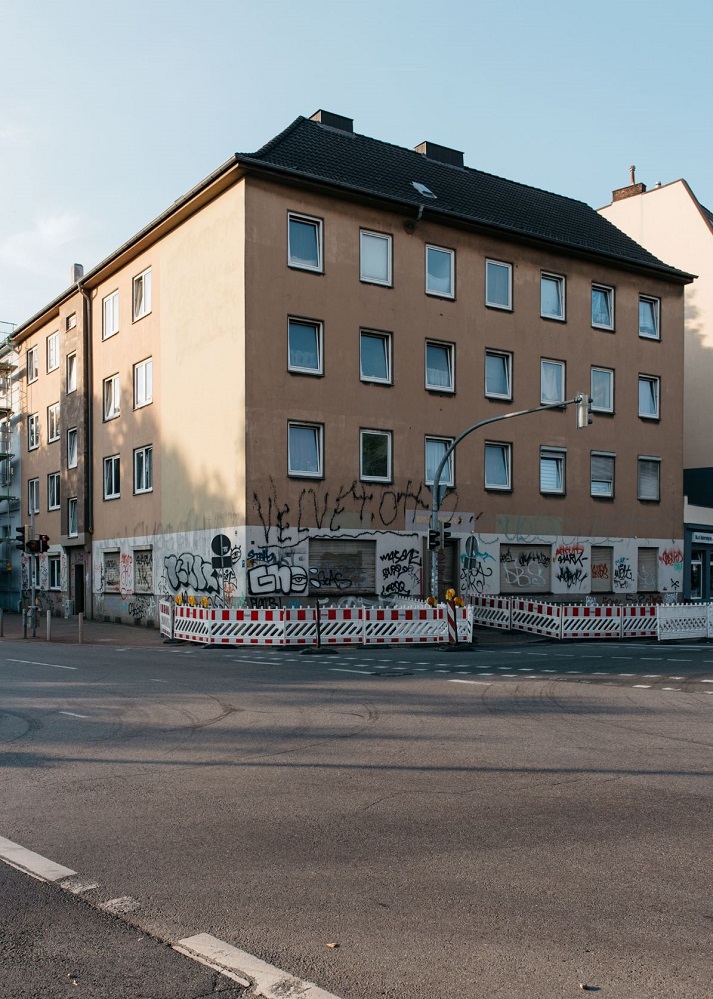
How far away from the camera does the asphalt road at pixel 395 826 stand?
427cm

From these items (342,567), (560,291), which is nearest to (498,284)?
(560,291)

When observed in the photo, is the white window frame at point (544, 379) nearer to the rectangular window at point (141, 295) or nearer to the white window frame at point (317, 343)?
the white window frame at point (317, 343)

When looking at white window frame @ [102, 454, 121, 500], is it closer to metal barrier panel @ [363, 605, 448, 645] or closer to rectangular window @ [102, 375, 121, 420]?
rectangular window @ [102, 375, 121, 420]

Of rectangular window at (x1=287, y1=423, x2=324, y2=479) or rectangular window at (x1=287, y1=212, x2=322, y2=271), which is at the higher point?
rectangular window at (x1=287, y1=212, x2=322, y2=271)

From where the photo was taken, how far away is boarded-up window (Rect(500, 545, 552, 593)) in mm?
31688

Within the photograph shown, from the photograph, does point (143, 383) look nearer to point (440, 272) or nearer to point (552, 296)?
point (440, 272)

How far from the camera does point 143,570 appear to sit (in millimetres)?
32562

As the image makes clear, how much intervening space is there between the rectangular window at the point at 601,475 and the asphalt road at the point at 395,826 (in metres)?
20.8

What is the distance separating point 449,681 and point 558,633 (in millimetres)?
12030

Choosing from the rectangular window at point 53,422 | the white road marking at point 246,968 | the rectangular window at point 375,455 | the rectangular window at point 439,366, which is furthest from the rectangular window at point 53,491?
the white road marking at point 246,968

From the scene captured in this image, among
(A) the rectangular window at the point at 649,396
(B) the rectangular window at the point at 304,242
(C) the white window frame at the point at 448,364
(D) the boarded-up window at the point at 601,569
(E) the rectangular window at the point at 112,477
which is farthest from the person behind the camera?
(A) the rectangular window at the point at 649,396

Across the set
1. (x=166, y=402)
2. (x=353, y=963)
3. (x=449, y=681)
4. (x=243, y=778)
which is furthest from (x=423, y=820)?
(x=166, y=402)

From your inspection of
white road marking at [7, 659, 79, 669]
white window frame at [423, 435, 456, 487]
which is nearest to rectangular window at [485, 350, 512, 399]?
white window frame at [423, 435, 456, 487]

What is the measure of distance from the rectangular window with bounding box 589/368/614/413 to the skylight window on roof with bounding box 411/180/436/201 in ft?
27.1
